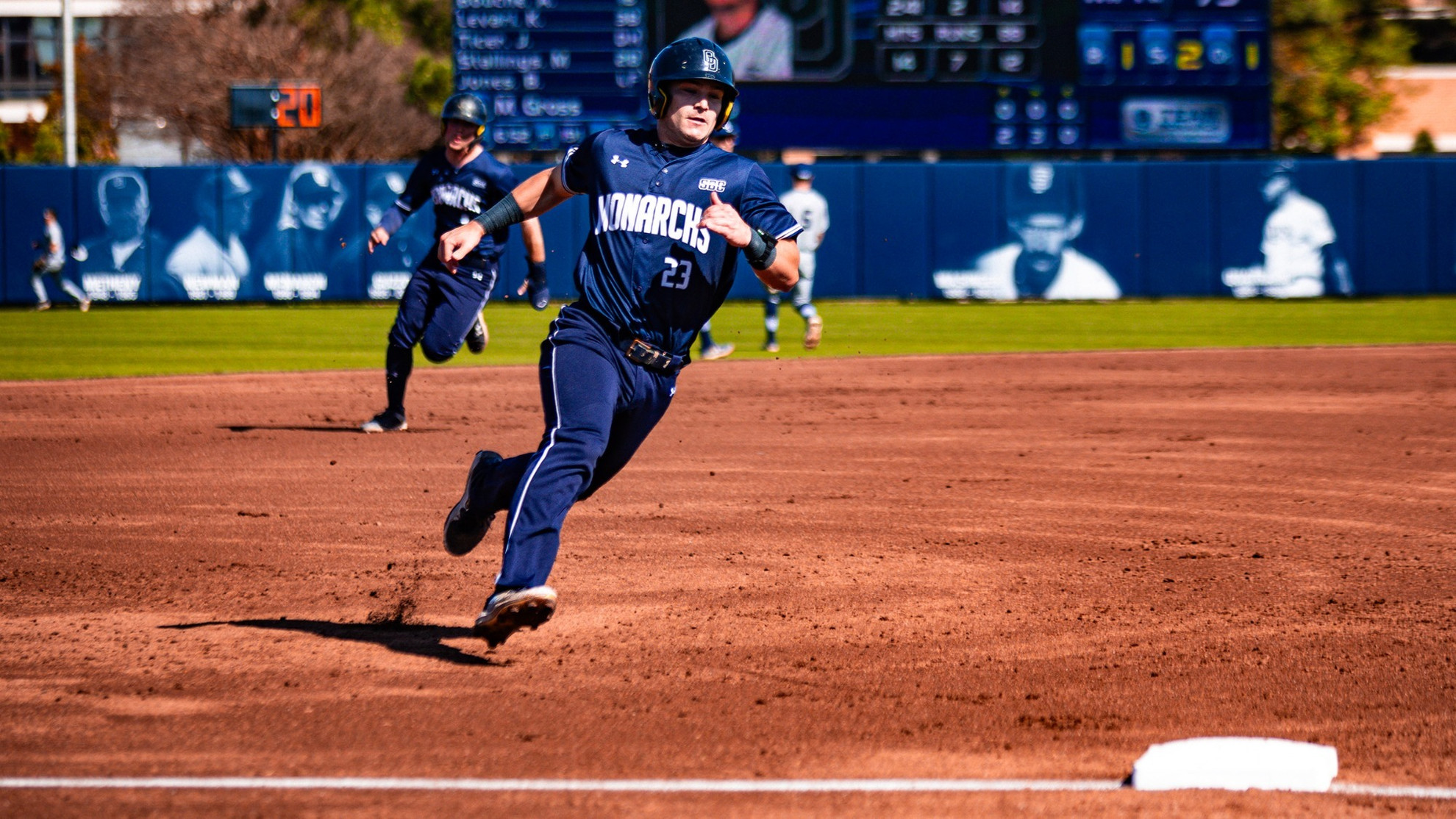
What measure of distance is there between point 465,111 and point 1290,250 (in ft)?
65.1

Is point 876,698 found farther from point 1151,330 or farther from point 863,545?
point 1151,330

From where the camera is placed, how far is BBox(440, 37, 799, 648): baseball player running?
4.92 metres

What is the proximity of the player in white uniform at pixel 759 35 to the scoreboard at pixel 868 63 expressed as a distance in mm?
24

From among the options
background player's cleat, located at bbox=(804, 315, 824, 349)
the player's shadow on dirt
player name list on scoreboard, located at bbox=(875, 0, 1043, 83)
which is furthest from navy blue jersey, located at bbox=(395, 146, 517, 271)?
player name list on scoreboard, located at bbox=(875, 0, 1043, 83)

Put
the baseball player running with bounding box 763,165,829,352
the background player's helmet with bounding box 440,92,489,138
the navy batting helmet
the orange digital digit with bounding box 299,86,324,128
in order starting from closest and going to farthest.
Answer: the navy batting helmet, the background player's helmet with bounding box 440,92,489,138, the baseball player running with bounding box 763,165,829,352, the orange digital digit with bounding box 299,86,324,128

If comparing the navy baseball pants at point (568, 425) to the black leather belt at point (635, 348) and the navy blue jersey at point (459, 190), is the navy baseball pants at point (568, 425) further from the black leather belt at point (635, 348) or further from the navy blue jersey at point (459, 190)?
the navy blue jersey at point (459, 190)

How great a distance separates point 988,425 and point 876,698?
22.4 feet

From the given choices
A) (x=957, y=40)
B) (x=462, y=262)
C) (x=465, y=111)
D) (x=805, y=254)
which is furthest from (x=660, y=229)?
(x=957, y=40)

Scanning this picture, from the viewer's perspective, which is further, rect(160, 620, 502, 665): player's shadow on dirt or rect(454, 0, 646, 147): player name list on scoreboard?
rect(454, 0, 646, 147): player name list on scoreboard

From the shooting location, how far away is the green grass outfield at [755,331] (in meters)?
16.7

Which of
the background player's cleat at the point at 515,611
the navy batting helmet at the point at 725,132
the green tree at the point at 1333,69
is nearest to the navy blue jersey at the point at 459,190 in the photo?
the navy batting helmet at the point at 725,132

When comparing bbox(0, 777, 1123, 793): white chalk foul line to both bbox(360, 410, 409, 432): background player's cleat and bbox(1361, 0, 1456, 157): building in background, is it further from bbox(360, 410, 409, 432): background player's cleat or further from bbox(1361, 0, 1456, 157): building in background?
bbox(1361, 0, 1456, 157): building in background

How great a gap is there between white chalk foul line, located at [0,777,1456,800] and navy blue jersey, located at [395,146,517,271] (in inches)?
268

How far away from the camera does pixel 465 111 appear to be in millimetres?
10164
